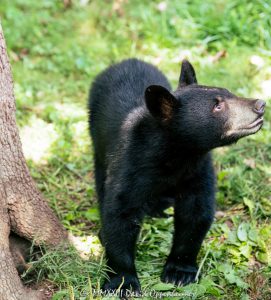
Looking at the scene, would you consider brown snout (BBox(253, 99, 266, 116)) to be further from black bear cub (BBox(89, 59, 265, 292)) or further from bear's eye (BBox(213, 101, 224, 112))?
bear's eye (BBox(213, 101, 224, 112))

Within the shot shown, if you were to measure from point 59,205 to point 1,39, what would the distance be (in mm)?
2203

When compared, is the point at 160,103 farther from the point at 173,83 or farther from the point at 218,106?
the point at 173,83

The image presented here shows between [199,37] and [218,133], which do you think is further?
[199,37]

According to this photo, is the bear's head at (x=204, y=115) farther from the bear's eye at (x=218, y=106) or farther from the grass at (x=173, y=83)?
the grass at (x=173, y=83)

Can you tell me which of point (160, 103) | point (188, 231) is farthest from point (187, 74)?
point (188, 231)

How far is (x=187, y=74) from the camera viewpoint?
4.84 metres

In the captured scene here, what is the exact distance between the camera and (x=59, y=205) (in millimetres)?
5852

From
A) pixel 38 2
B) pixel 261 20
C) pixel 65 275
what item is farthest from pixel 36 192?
pixel 38 2

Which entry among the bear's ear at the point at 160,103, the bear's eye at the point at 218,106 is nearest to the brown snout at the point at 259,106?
the bear's eye at the point at 218,106

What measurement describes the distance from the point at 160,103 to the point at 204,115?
0.35 metres

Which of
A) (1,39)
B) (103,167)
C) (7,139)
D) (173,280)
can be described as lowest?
(173,280)

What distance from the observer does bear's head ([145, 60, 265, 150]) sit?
4.31 m

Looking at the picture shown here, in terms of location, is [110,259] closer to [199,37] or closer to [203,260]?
[203,260]

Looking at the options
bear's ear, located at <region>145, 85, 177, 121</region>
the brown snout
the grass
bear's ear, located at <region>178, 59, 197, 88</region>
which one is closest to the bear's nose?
the brown snout
